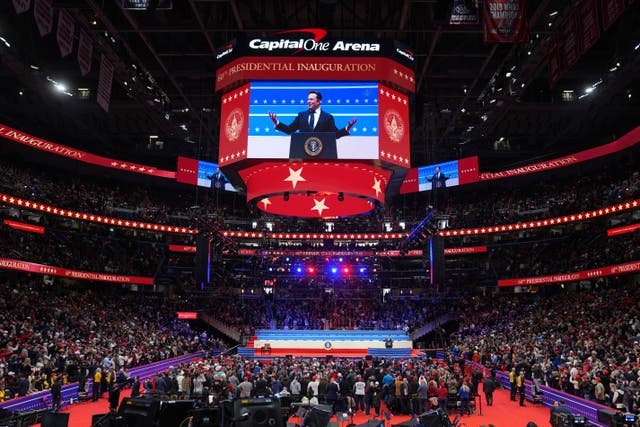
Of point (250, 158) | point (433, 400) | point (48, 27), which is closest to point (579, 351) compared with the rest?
point (433, 400)

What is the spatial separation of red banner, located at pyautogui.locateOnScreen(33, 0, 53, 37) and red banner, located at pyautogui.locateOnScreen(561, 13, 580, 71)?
13205 millimetres

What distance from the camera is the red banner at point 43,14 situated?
39.1 feet

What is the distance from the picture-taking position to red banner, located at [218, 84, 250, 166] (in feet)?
40.0

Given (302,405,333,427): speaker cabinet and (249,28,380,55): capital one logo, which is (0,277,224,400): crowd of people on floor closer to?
(302,405,333,427): speaker cabinet

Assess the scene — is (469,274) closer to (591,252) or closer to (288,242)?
(591,252)

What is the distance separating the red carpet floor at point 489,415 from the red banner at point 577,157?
1843 cm

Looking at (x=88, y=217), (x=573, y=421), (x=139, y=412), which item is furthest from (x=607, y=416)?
(x=88, y=217)

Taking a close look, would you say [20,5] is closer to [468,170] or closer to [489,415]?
[489,415]

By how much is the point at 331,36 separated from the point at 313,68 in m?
1.05

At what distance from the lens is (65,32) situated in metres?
13.6

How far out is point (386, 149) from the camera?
39.8ft

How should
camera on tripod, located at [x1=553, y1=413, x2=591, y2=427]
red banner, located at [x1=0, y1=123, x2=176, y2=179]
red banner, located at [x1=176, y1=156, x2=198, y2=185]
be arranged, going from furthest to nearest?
1. red banner, located at [x1=176, y1=156, x2=198, y2=185]
2. red banner, located at [x1=0, y1=123, x2=176, y2=179]
3. camera on tripod, located at [x1=553, y1=413, x2=591, y2=427]

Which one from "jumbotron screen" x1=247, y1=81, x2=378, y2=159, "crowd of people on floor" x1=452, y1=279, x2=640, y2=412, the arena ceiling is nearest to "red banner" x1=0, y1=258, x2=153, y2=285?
the arena ceiling

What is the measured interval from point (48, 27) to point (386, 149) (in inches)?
352
